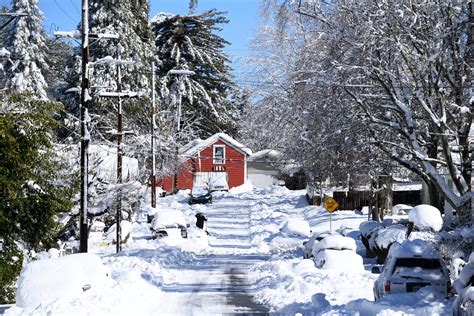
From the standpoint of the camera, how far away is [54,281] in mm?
18109

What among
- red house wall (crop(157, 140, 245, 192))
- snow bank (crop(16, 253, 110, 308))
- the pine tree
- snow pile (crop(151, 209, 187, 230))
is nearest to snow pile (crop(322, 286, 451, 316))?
snow bank (crop(16, 253, 110, 308))

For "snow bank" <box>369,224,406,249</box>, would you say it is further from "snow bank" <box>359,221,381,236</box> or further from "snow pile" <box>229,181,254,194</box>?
"snow pile" <box>229,181,254,194</box>

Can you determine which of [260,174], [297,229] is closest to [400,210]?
[297,229]

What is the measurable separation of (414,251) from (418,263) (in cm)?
29

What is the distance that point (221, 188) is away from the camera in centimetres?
8662

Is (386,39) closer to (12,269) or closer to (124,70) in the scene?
(12,269)

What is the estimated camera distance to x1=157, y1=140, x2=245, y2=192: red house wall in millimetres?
86750

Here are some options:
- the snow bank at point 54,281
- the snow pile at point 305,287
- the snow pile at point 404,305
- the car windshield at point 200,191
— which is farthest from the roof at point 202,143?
the snow pile at point 404,305

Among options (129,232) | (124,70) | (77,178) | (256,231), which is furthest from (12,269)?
(124,70)

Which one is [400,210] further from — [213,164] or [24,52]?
[213,164]

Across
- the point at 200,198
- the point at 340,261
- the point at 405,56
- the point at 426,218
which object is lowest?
the point at 340,261

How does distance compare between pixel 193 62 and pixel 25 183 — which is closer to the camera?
pixel 25 183

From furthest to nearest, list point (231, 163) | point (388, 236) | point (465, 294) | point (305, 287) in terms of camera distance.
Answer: point (231, 163) < point (388, 236) < point (305, 287) < point (465, 294)

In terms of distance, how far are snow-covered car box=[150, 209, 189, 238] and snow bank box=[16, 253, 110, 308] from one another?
21626 millimetres
